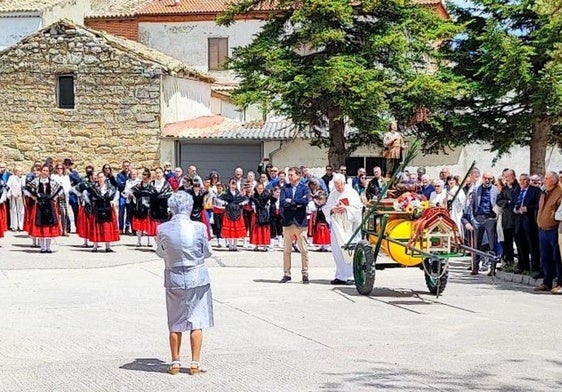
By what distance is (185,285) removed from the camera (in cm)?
914

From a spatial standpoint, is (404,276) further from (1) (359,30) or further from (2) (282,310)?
(1) (359,30)

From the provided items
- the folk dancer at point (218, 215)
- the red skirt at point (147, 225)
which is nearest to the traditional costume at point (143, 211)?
the red skirt at point (147, 225)

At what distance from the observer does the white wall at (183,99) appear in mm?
33438

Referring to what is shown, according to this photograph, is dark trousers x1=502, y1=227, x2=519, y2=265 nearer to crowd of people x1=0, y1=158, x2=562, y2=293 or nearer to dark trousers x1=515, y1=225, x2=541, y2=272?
crowd of people x1=0, y1=158, x2=562, y2=293

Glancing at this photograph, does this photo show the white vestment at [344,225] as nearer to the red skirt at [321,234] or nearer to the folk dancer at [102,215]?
the red skirt at [321,234]

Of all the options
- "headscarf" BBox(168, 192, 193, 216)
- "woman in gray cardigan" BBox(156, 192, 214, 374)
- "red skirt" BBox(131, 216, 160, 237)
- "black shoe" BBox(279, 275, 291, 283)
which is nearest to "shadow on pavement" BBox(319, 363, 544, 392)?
"woman in gray cardigan" BBox(156, 192, 214, 374)

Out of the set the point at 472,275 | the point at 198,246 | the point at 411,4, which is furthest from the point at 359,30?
the point at 198,246

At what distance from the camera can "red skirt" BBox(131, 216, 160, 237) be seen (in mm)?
22172

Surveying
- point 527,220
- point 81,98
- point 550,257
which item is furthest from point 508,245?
point 81,98

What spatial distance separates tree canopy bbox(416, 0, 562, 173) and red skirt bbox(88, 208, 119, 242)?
10.6 metres

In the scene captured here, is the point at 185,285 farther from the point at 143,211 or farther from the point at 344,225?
the point at 143,211

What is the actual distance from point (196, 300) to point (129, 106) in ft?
80.3

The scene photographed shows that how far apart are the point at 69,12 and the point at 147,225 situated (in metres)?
28.7

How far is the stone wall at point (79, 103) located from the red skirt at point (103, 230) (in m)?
11.8
